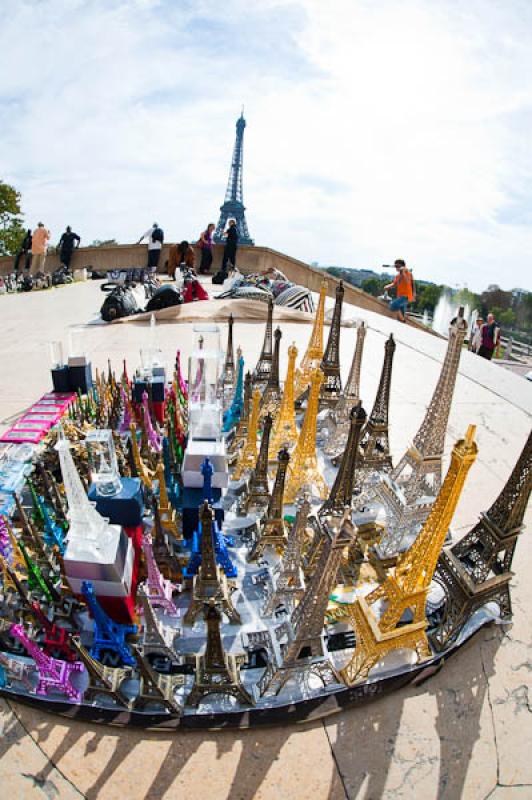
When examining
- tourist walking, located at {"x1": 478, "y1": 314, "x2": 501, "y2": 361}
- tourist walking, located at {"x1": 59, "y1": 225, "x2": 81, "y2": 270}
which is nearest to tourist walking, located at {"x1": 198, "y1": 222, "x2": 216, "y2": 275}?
tourist walking, located at {"x1": 59, "y1": 225, "x2": 81, "y2": 270}

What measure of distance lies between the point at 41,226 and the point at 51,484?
20254mm

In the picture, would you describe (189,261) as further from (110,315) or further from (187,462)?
(187,462)

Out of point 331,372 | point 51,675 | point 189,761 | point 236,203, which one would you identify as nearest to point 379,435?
point 331,372

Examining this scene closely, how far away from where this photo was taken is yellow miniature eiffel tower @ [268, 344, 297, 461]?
5.79 meters

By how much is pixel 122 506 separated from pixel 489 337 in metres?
13.3

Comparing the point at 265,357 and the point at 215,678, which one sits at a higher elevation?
the point at 265,357

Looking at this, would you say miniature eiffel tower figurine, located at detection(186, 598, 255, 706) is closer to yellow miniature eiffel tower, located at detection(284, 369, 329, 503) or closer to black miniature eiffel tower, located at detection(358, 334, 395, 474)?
yellow miniature eiffel tower, located at detection(284, 369, 329, 503)

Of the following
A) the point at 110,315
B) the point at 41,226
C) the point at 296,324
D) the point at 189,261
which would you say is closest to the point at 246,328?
the point at 296,324

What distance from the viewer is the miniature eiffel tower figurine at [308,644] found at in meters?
3.06

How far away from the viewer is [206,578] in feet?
11.3

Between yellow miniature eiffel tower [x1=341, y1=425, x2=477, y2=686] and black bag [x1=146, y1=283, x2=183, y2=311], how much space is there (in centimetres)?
1227

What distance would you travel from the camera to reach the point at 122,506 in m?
3.65

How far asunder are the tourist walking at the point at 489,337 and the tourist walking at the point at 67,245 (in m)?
19.1

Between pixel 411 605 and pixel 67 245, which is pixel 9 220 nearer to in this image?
pixel 67 245
